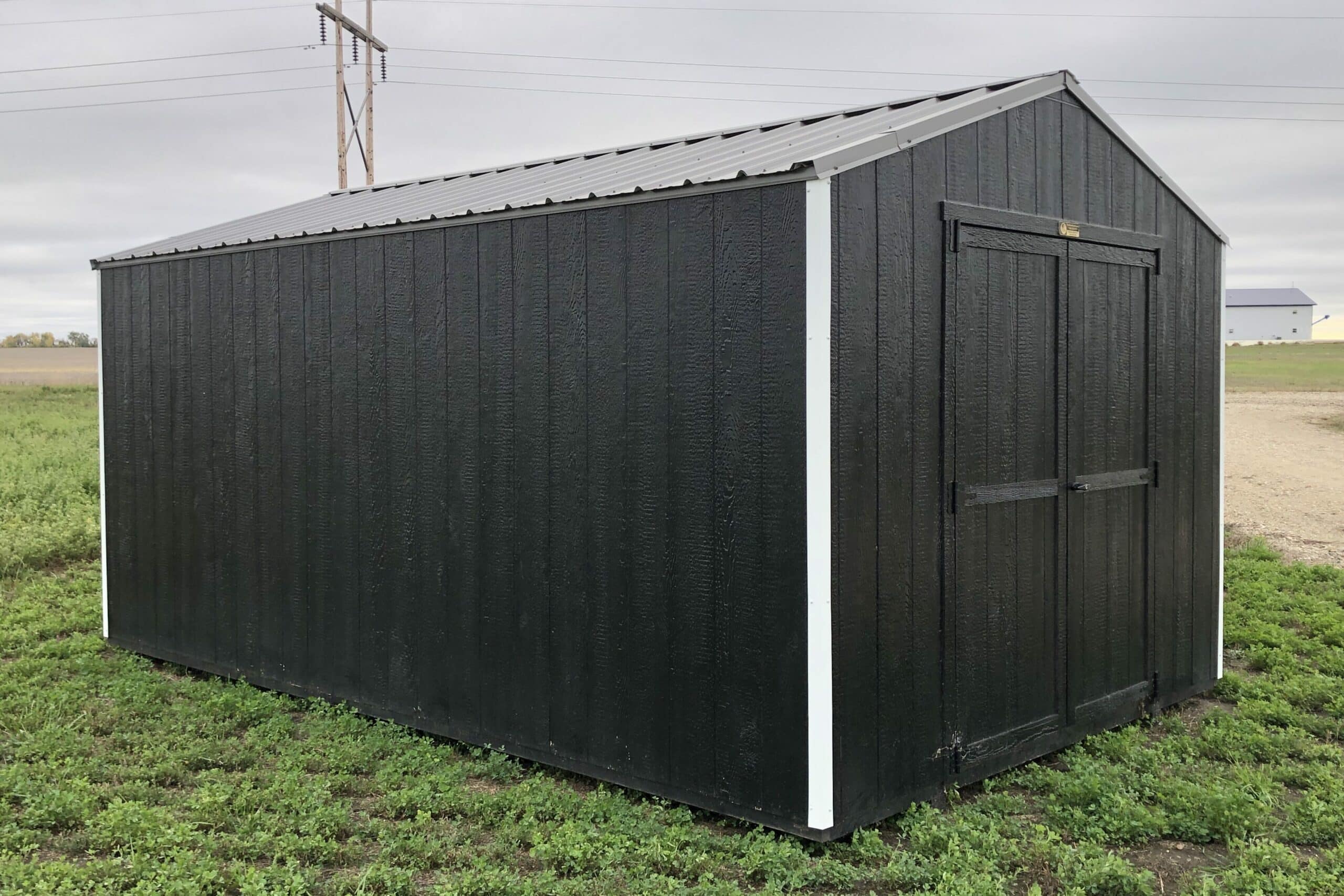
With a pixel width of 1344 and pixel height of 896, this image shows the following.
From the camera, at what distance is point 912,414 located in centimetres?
429

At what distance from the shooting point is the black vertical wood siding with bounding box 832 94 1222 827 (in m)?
4.01

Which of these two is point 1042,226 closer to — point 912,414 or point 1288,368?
point 912,414

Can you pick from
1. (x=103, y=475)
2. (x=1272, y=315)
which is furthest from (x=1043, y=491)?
(x=1272, y=315)

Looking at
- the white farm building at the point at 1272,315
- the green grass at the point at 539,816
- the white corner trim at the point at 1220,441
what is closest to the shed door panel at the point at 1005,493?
the green grass at the point at 539,816

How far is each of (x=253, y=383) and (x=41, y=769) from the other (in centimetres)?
223

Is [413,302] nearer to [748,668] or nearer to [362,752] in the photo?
[362,752]

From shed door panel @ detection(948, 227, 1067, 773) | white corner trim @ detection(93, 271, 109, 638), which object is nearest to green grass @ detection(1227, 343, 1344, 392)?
shed door panel @ detection(948, 227, 1067, 773)

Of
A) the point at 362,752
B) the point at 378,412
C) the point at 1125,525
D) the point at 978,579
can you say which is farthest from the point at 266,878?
the point at 1125,525

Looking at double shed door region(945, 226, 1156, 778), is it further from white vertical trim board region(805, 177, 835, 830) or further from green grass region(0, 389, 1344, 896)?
white vertical trim board region(805, 177, 835, 830)

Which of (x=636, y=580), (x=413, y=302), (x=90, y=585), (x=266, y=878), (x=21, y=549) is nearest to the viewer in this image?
(x=266, y=878)

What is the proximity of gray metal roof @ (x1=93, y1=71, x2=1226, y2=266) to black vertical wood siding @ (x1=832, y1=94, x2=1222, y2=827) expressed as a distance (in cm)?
9

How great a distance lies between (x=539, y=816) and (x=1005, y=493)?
2271 mm

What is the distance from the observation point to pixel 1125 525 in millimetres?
5469

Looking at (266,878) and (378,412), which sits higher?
(378,412)
